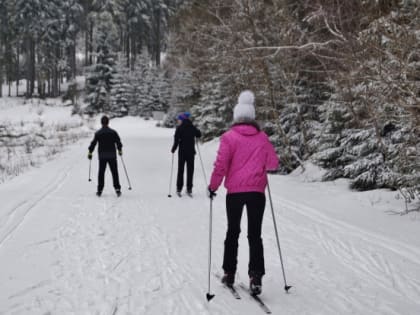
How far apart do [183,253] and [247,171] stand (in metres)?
2.36

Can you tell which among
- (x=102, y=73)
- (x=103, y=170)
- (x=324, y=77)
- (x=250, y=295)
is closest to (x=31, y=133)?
(x=103, y=170)

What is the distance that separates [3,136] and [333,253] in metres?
26.1

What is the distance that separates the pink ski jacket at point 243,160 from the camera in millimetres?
4852

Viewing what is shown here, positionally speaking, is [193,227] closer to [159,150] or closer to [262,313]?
[262,313]

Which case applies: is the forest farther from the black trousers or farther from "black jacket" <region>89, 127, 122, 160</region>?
"black jacket" <region>89, 127, 122, 160</region>

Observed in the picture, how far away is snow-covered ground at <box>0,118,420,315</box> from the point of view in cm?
486

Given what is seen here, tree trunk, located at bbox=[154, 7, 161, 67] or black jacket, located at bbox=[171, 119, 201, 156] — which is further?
tree trunk, located at bbox=[154, 7, 161, 67]

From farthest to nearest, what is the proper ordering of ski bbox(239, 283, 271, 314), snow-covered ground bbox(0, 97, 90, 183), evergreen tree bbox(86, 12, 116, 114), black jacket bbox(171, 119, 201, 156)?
1. evergreen tree bbox(86, 12, 116, 114)
2. snow-covered ground bbox(0, 97, 90, 183)
3. black jacket bbox(171, 119, 201, 156)
4. ski bbox(239, 283, 271, 314)

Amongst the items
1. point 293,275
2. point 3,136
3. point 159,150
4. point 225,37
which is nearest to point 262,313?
point 293,275

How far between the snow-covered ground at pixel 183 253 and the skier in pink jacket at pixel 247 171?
657 millimetres

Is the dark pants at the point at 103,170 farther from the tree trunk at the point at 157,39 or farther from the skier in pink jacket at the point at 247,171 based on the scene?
the tree trunk at the point at 157,39

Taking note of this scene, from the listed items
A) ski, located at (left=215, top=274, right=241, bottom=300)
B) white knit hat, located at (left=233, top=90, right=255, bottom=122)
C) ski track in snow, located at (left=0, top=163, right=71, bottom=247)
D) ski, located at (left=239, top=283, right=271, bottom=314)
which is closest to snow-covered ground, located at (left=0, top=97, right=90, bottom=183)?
ski track in snow, located at (left=0, top=163, right=71, bottom=247)

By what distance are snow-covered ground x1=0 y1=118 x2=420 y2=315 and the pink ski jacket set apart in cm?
136

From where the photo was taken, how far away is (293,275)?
5.76 metres
